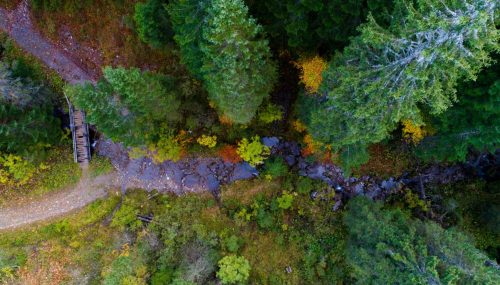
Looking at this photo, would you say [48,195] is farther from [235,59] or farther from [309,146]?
[235,59]

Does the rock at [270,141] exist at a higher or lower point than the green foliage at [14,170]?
higher

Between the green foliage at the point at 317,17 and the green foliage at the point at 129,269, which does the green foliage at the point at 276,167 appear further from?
the green foliage at the point at 129,269

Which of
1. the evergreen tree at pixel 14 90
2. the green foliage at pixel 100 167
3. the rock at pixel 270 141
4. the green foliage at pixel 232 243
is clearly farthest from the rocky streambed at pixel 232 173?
the evergreen tree at pixel 14 90

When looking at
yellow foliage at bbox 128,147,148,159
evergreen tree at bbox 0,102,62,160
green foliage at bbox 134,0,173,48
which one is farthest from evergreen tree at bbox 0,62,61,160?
green foliage at bbox 134,0,173,48

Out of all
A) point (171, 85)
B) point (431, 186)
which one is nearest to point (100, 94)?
point (171, 85)

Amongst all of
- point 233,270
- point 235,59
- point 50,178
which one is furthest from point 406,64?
point 50,178
